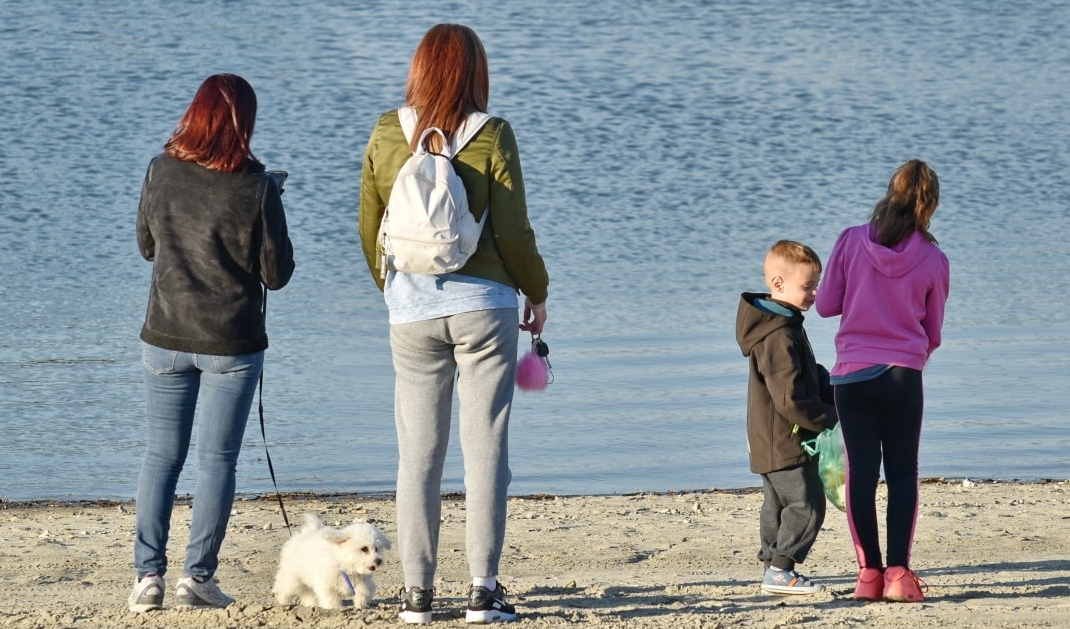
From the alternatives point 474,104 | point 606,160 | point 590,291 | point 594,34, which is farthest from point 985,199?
point 474,104

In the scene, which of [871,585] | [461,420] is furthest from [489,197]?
[871,585]

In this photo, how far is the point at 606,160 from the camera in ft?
62.7

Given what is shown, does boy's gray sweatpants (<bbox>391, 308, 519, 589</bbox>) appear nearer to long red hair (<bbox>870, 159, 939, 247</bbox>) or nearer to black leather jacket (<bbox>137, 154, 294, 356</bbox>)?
black leather jacket (<bbox>137, 154, 294, 356</bbox>)

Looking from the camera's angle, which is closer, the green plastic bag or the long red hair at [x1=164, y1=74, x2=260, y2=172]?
the long red hair at [x1=164, y1=74, x2=260, y2=172]

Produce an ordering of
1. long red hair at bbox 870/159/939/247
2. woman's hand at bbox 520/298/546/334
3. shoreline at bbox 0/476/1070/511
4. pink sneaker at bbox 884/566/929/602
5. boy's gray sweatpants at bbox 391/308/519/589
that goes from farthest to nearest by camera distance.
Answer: shoreline at bbox 0/476/1070/511
pink sneaker at bbox 884/566/929/602
long red hair at bbox 870/159/939/247
woman's hand at bbox 520/298/546/334
boy's gray sweatpants at bbox 391/308/519/589

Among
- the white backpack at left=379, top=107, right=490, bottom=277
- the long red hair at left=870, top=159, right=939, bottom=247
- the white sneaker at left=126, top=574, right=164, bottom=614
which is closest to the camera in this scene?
the white backpack at left=379, top=107, right=490, bottom=277

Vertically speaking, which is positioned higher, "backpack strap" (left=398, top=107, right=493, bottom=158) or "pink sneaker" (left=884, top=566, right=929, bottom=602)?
"backpack strap" (left=398, top=107, right=493, bottom=158)

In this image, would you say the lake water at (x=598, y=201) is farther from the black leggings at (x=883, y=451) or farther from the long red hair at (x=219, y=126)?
the long red hair at (x=219, y=126)

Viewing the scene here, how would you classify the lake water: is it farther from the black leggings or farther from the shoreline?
the black leggings

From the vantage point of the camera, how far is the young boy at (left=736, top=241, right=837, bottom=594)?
4.89 m

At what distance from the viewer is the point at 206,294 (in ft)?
14.5

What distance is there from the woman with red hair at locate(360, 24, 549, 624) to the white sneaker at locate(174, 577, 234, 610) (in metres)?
0.64

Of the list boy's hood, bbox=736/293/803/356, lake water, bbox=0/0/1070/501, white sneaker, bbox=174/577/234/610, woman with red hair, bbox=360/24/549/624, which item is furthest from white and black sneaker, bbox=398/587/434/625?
lake water, bbox=0/0/1070/501

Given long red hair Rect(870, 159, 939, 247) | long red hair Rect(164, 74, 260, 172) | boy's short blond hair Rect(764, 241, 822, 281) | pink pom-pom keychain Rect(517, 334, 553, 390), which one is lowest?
pink pom-pom keychain Rect(517, 334, 553, 390)
